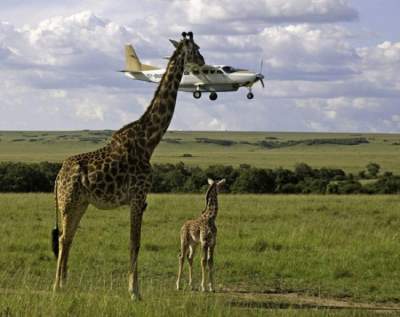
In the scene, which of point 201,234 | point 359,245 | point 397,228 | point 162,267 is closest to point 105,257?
point 162,267

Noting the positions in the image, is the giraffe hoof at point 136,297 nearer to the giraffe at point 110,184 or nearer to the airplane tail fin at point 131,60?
the giraffe at point 110,184

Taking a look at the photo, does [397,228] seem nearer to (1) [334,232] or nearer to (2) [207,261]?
(1) [334,232]

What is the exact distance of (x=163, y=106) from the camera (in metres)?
11.0

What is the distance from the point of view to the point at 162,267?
1305cm

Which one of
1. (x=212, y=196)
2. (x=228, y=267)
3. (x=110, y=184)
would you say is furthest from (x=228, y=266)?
(x=110, y=184)

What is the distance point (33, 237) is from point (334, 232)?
601 cm

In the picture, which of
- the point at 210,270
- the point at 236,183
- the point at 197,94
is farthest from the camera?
the point at 236,183

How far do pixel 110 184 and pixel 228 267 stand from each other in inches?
134

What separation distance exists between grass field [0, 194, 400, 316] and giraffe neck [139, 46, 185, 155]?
6.22 feet

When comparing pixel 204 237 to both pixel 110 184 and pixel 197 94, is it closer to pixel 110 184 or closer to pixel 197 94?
pixel 110 184

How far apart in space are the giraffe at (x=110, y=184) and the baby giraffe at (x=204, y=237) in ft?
3.85

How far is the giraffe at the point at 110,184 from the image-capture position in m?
10.2

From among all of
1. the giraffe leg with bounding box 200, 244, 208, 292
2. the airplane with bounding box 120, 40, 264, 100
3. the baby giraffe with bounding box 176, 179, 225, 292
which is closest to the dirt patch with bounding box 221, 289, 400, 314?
the giraffe leg with bounding box 200, 244, 208, 292

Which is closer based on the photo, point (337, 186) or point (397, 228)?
point (397, 228)
